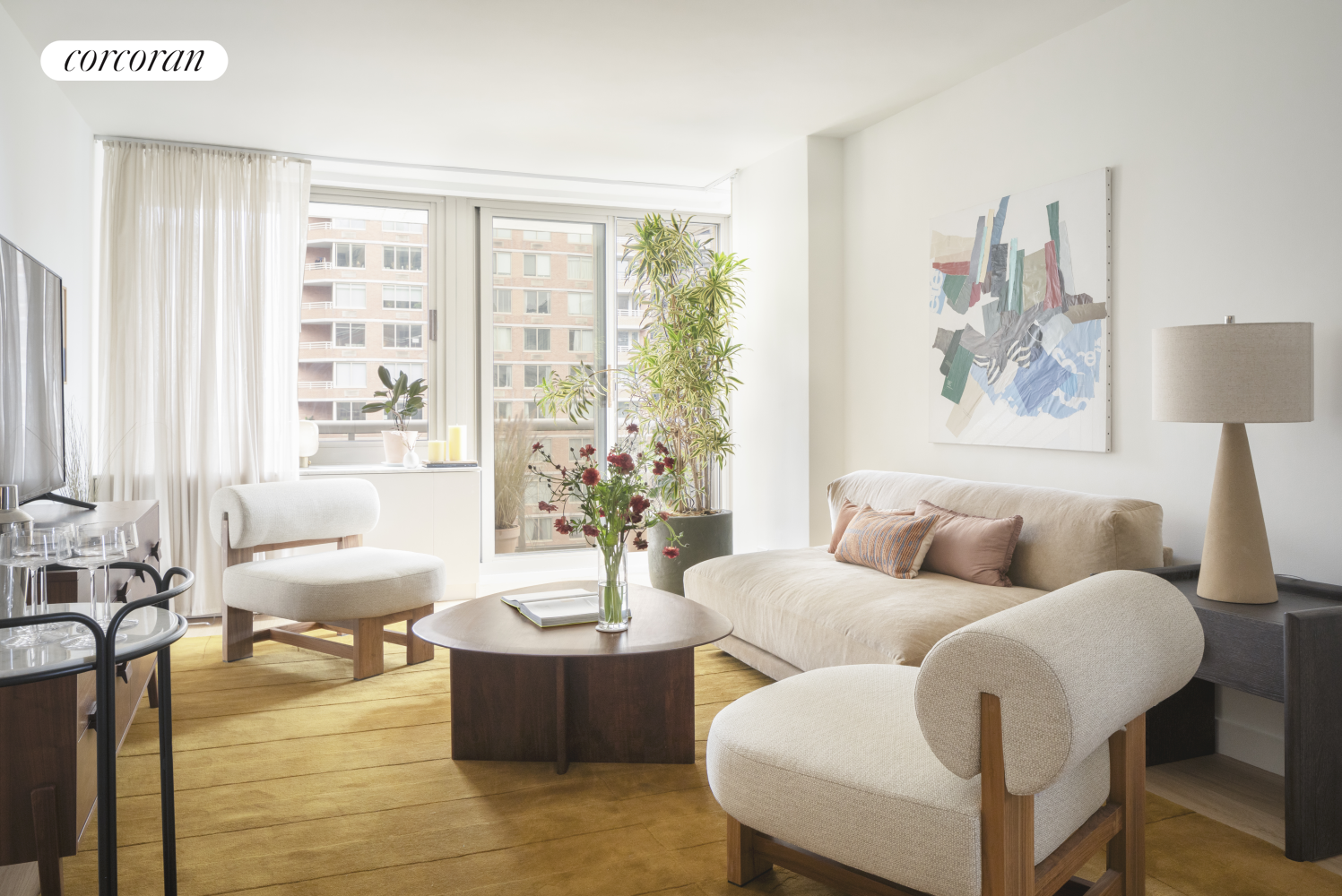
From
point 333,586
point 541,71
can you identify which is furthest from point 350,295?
point 333,586

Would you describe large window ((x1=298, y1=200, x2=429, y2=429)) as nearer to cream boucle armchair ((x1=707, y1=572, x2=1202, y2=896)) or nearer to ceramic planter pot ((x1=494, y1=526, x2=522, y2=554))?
ceramic planter pot ((x1=494, y1=526, x2=522, y2=554))

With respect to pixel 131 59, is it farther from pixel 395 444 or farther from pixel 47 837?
pixel 47 837

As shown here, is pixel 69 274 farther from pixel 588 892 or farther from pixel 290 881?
pixel 588 892

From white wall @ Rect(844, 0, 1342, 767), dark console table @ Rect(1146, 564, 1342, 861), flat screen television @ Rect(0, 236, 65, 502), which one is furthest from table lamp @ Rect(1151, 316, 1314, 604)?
flat screen television @ Rect(0, 236, 65, 502)

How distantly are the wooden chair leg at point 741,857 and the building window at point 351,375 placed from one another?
405 centimetres

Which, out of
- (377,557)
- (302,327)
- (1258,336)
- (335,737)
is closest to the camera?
(1258,336)

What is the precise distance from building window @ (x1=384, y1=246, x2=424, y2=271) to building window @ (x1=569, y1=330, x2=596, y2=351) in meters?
1.02

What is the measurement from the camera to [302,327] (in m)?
5.20

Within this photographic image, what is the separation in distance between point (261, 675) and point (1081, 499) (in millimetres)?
3235

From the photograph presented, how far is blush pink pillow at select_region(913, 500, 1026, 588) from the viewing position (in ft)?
10.2

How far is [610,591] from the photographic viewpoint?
2648mm

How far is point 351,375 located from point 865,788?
444 cm

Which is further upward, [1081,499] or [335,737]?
[1081,499]

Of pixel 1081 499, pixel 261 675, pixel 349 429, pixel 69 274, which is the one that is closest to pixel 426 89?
pixel 69 274
